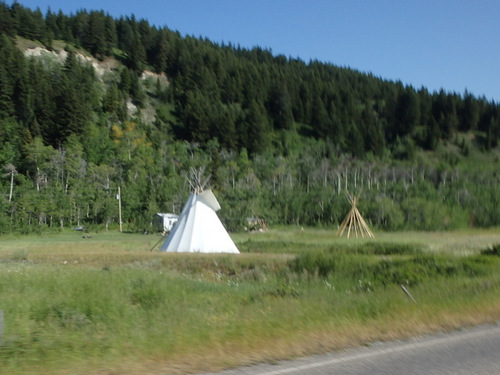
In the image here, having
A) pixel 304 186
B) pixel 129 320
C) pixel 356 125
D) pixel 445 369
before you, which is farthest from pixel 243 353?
pixel 356 125

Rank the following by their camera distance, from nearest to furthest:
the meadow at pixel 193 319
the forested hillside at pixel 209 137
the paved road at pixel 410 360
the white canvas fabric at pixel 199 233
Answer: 1. the paved road at pixel 410 360
2. the meadow at pixel 193 319
3. the white canvas fabric at pixel 199 233
4. the forested hillside at pixel 209 137

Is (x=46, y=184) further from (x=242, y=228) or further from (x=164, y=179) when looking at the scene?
(x=242, y=228)

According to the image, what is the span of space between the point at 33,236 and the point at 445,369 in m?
55.1

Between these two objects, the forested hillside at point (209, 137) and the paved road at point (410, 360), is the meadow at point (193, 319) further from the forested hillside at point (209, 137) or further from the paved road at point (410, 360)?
the forested hillside at point (209, 137)

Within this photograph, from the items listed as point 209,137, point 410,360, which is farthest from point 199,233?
point 209,137

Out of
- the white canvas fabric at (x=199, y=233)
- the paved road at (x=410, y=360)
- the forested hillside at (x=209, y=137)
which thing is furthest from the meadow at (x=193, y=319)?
the forested hillside at (x=209, y=137)

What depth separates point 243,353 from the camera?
749 centimetres

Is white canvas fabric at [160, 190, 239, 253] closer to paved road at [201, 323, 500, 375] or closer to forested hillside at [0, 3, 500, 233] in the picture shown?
paved road at [201, 323, 500, 375]

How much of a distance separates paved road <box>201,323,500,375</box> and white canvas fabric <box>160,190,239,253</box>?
84.8 ft

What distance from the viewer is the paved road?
6.89 m

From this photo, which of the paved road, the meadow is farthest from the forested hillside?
the paved road

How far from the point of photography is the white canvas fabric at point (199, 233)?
34219mm

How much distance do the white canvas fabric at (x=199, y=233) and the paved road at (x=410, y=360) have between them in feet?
84.8

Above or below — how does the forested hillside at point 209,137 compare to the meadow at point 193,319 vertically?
above
